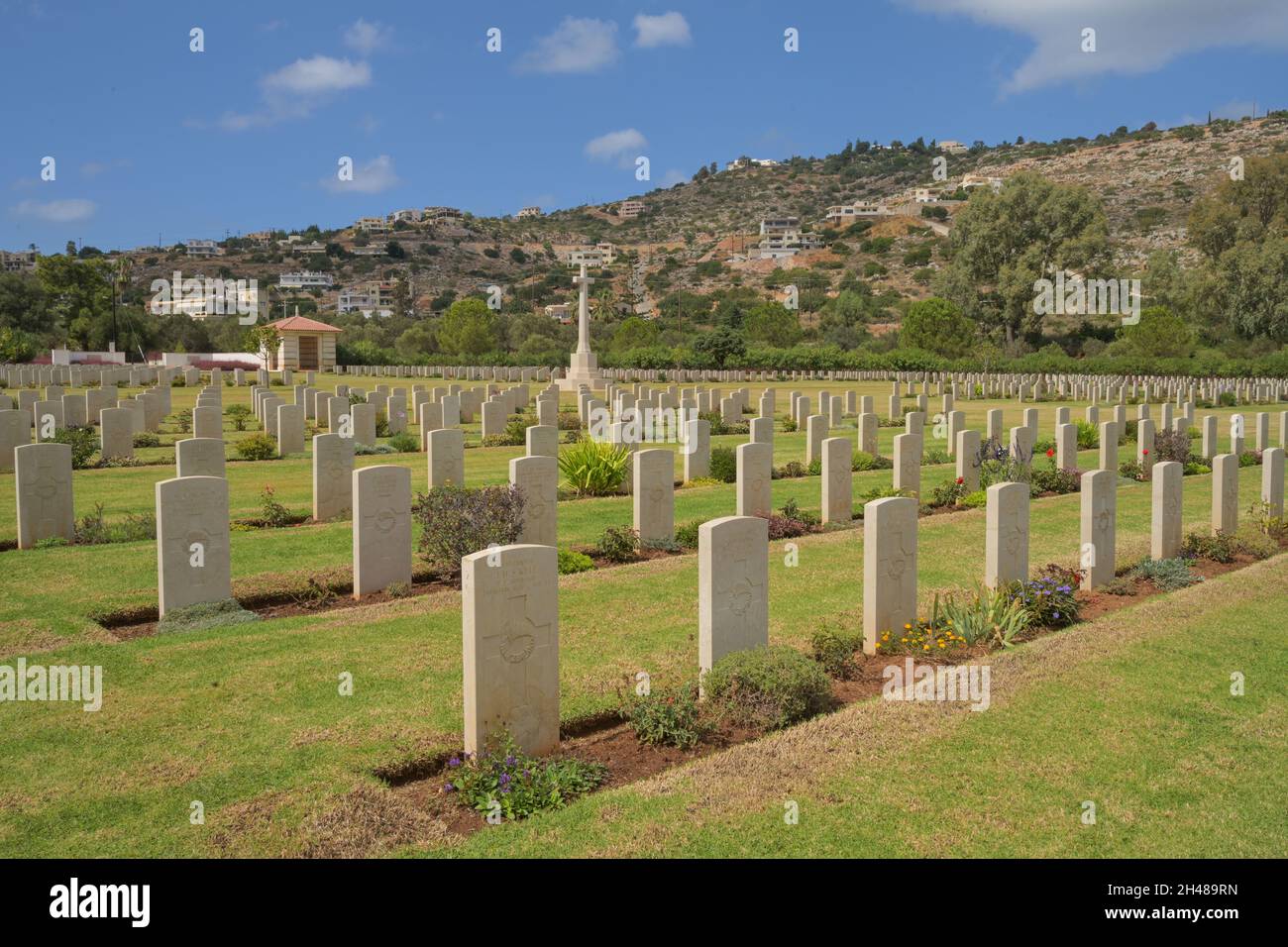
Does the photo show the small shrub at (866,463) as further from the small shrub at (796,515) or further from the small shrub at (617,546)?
the small shrub at (617,546)

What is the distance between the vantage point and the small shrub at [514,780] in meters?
5.92

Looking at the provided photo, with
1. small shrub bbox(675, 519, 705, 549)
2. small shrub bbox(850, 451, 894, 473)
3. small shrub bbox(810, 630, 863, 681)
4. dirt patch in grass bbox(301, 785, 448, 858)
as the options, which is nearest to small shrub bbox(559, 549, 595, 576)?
small shrub bbox(675, 519, 705, 549)

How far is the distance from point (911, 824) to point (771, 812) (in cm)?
78

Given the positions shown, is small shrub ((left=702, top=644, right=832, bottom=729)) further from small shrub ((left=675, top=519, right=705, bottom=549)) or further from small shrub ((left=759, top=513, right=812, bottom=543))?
small shrub ((left=759, top=513, right=812, bottom=543))

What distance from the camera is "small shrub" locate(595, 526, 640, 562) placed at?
43.3ft

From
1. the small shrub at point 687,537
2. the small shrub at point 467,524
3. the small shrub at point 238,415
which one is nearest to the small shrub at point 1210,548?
the small shrub at point 687,537

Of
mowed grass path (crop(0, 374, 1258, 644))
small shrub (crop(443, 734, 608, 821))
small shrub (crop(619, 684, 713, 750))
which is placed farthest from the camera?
mowed grass path (crop(0, 374, 1258, 644))

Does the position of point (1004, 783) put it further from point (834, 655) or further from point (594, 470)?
point (594, 470)

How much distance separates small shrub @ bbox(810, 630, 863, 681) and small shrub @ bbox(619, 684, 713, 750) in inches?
66.8

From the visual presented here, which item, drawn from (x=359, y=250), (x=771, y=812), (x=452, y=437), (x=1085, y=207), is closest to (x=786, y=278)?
(x=1085, y=207)

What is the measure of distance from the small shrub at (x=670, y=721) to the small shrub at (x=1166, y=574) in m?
7.36

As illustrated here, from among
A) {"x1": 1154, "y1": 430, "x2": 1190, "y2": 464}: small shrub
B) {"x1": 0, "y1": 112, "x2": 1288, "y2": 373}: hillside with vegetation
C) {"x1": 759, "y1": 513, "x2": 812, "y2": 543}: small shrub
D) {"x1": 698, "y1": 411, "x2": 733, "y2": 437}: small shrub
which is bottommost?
{"x1": 759, "y1": 513, "x2": 812, "y2": 543}: small shrub

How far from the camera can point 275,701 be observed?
24.5 feet
